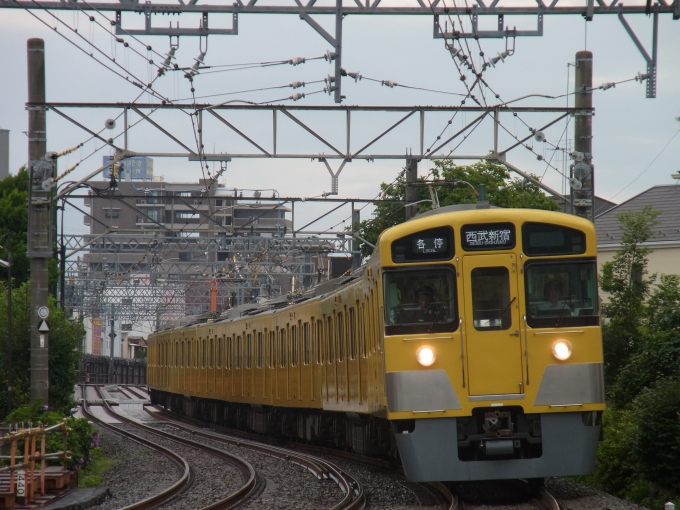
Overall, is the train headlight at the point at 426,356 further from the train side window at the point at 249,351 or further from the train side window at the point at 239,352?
the train side window at the point at 239,352

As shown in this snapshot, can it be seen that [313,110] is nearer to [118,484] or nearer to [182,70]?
[182,70]

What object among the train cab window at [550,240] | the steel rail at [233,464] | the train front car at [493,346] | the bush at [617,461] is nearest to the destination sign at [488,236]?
the train front car at [493,346]

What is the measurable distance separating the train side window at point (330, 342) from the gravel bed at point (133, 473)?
2.66 m

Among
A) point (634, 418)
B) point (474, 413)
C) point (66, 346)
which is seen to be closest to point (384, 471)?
point (634, 418)

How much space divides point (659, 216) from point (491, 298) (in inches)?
831

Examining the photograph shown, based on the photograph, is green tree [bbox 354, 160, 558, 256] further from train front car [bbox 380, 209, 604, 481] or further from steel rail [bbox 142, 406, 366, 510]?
train front car [bbox 380, 209, 604, 481]

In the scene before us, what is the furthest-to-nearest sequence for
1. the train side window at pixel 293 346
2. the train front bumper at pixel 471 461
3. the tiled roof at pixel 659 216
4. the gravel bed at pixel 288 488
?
the tiled roof at pixel 659 216, the train side window at pixel 293 346, the gravel bed at pixel 288 488, the train front bumper at pixel 471 461

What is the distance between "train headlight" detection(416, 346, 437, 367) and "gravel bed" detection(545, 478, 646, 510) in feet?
5.56

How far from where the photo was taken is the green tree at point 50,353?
2361cm

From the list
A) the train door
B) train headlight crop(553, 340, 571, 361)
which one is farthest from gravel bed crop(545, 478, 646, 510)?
train headlight crop(553, 340, 571, 361)

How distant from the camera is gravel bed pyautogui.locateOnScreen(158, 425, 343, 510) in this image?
38.3 ft

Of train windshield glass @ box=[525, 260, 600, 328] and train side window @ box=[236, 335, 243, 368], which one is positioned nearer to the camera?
train windshield glass @ box=[525, 260, 600, 328]

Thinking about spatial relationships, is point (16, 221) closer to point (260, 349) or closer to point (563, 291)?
point (260, 349)

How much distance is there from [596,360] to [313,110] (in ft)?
26.5
